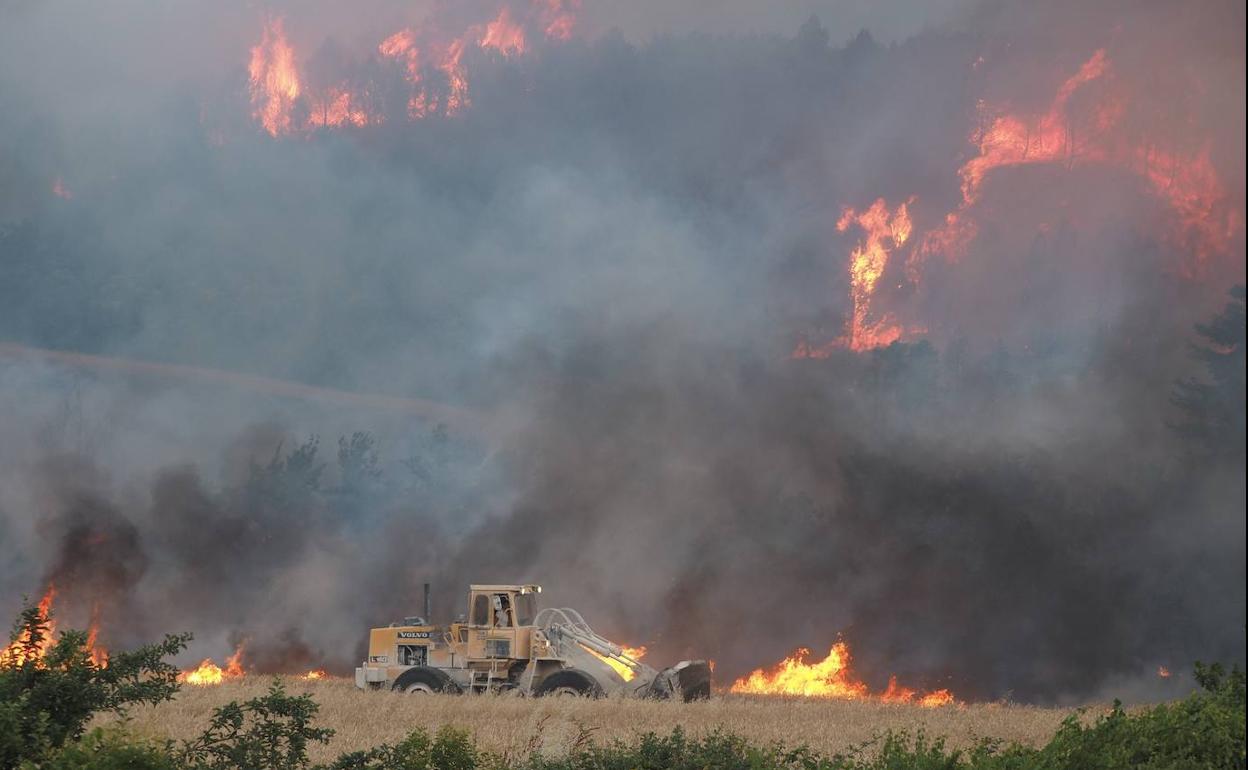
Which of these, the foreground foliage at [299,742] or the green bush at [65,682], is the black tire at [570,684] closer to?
the foreground foliage at [299,742]

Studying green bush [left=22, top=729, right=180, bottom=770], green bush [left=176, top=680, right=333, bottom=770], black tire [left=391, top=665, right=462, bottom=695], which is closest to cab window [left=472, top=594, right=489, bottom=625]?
black tire [left=391, top=665, right=462, bottom=695]

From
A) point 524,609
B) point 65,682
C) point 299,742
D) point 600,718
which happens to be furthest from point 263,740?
point 524,609

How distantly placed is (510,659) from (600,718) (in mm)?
8171

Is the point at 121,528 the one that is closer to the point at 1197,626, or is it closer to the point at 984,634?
the point at 984,634

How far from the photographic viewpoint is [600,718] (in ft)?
78.0

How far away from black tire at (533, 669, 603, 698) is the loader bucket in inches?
57.0

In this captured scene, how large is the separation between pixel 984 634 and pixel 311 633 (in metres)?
28.5

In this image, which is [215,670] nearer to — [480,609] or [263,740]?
[480,609]

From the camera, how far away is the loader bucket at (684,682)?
28844 mm

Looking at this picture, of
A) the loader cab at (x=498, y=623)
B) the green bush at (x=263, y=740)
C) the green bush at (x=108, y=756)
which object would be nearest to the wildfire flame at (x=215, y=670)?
the loader cab at (x=498, y=623)

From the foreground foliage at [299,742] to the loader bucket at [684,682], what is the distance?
15.4m

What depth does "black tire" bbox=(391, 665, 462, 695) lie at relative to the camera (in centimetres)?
3095

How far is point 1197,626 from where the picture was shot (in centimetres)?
3253

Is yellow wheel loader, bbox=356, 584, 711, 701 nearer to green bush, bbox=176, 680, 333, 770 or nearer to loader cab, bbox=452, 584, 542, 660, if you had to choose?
loader cab, bbox=452, 584, 542, 660
